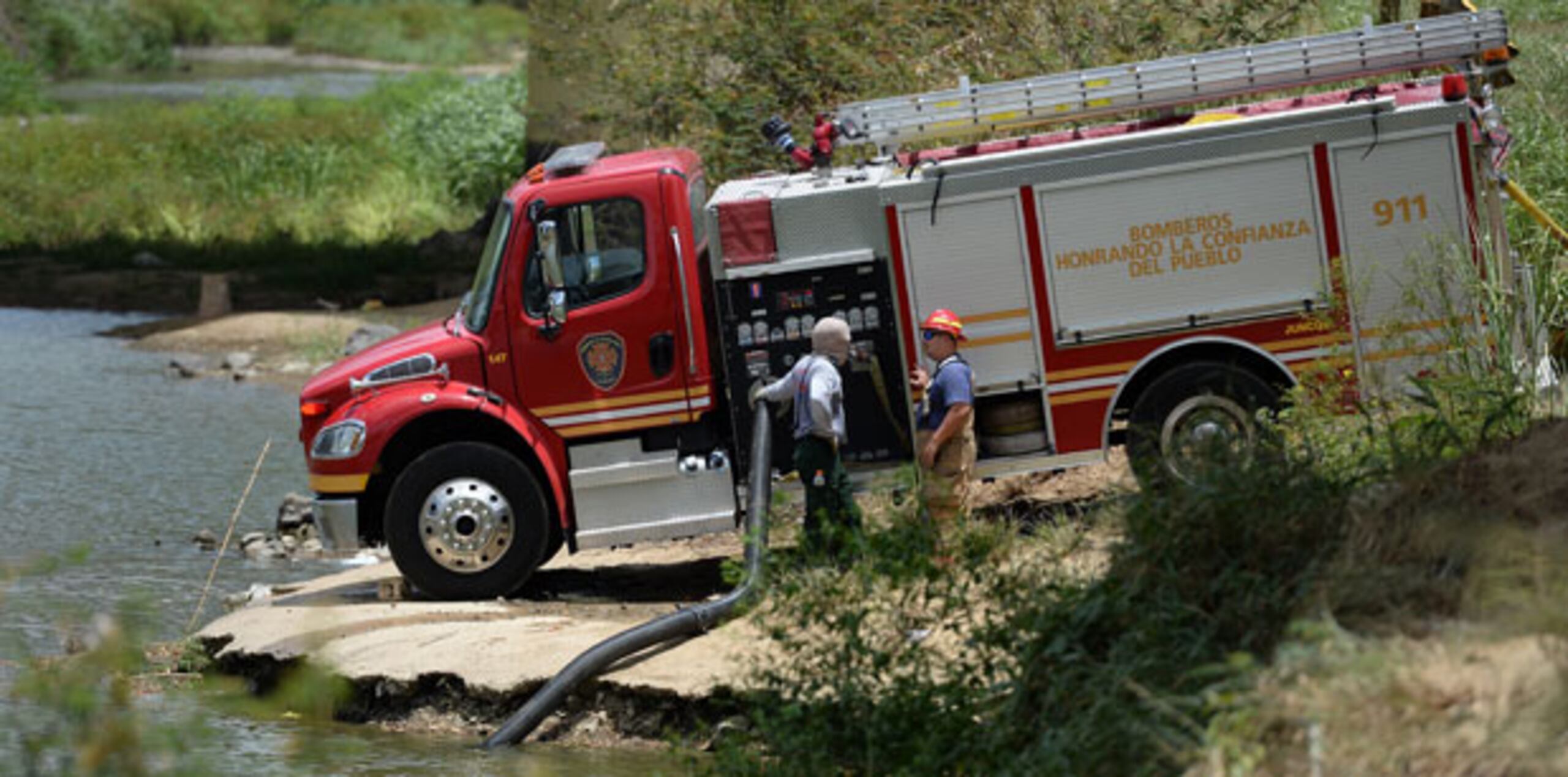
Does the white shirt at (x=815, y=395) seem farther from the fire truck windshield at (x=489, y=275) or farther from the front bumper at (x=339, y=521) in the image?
the front bumper at (x=339, y=521)

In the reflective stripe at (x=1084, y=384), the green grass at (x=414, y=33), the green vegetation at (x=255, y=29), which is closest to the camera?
the reflective stripe at (x=1084, y=384)

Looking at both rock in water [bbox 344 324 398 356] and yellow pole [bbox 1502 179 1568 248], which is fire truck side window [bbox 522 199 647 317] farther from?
rock in water [bbox 344 324 398 356]

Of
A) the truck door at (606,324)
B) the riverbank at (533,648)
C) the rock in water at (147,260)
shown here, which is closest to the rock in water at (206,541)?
the riverbank at (533,648)

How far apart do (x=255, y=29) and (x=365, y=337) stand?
60067 mm

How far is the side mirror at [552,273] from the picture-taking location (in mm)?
12859

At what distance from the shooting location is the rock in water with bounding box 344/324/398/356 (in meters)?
25.0

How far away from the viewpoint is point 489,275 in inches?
520

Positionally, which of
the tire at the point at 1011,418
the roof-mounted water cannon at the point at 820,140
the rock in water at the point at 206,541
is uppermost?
the roof-mounted water cannon at the point at 820,140

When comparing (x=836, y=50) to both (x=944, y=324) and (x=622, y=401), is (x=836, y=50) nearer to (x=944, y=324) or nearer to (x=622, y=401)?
(x=622, y=401)

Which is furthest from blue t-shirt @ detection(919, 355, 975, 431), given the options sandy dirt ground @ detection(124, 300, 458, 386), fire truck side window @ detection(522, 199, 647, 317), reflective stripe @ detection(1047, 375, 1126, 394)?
sandy dirt ground @ detection(124, 300, 458, 386)

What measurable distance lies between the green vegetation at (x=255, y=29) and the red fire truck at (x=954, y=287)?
184 ft

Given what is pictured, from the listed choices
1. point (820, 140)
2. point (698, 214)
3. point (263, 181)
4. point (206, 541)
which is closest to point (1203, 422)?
point (820, 140)

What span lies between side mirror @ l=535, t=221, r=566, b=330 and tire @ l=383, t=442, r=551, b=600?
33.9 inches

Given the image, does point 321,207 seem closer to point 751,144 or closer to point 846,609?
point 751,144
